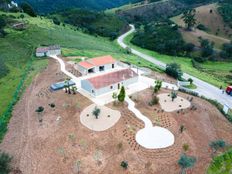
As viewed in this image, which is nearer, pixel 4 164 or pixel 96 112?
pixel 4 164

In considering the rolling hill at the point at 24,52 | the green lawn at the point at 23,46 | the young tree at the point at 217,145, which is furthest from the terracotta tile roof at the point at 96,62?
the young tree at the point at 217,145

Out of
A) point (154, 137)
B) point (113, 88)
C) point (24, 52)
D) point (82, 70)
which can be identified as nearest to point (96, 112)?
point (154, 137)

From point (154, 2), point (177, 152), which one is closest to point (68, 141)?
point (177, 152)

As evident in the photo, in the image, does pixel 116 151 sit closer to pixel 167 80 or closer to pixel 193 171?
pixel 193 171

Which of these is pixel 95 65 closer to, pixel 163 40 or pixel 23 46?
pixel 23 46

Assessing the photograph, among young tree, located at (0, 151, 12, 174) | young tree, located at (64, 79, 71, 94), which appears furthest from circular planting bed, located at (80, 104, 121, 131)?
young tree, located at (0, 151, 12, 174)

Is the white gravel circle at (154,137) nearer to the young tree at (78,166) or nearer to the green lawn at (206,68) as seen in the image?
Answer: the young tree at (78,166)
